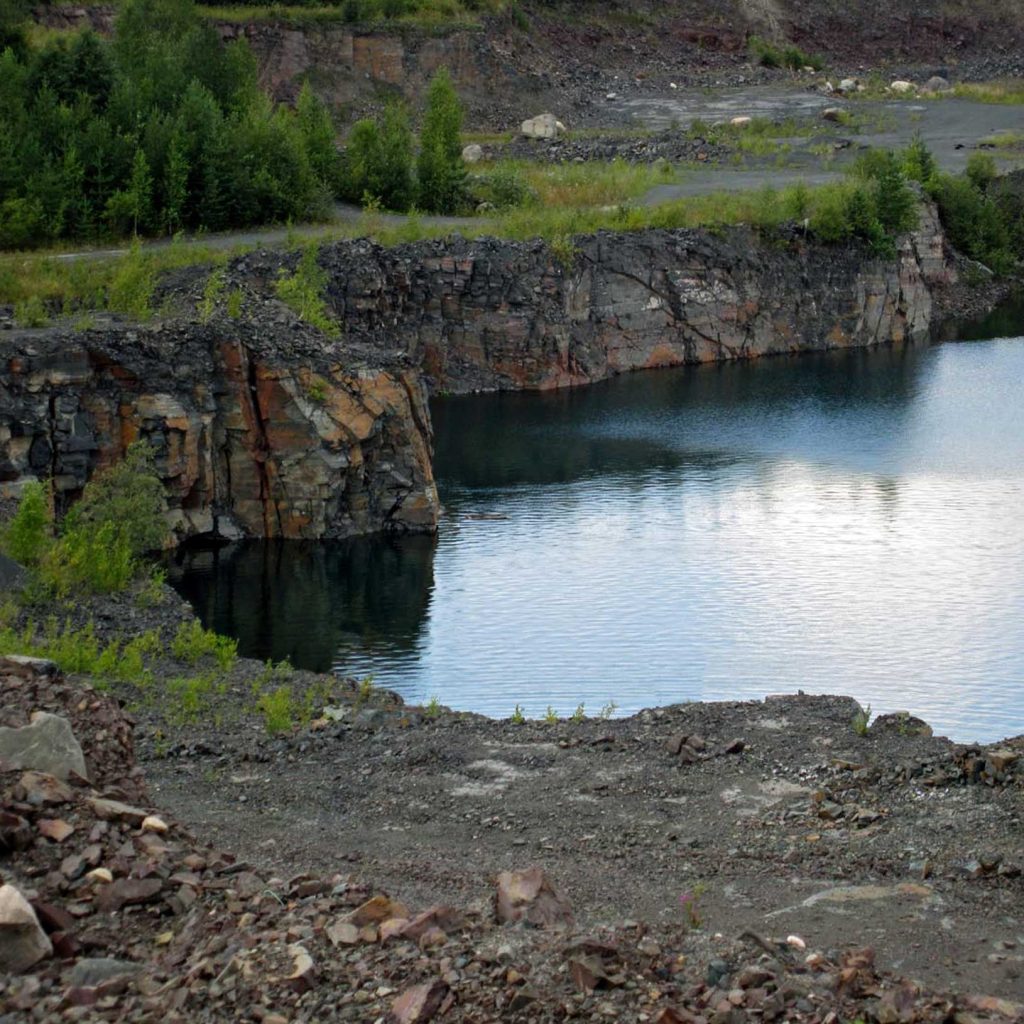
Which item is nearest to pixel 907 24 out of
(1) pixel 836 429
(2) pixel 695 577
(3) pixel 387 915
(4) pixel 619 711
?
(1) pixel 836 429

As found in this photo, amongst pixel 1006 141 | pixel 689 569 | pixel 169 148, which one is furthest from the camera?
pixel 1006 141

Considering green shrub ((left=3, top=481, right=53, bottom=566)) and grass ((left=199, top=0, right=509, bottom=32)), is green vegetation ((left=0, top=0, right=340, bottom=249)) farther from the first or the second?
green shrub ((left=3, top=481, right=53, bottom=566))

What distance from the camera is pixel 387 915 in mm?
12570

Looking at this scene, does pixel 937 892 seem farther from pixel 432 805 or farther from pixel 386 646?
pixel 386 646

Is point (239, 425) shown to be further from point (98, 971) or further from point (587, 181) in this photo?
point (587, 181)

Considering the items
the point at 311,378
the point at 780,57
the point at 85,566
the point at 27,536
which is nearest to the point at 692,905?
the point at 85,566

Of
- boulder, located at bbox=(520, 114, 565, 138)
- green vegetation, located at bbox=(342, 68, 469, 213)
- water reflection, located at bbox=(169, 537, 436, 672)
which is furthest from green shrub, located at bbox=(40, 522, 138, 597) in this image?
boulder, located at bbox=(520, 114, 565, 138)

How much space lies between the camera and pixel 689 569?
116 ft

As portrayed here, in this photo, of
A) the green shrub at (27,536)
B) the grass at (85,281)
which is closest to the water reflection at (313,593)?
the green shrub at (27,536)

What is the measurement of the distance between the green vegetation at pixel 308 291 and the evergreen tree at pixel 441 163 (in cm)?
1204

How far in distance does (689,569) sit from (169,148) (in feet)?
88.3

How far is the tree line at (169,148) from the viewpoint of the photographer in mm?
51500

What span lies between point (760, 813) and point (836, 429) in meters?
32.8

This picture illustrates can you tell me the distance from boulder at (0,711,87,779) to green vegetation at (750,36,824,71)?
8450 cm
